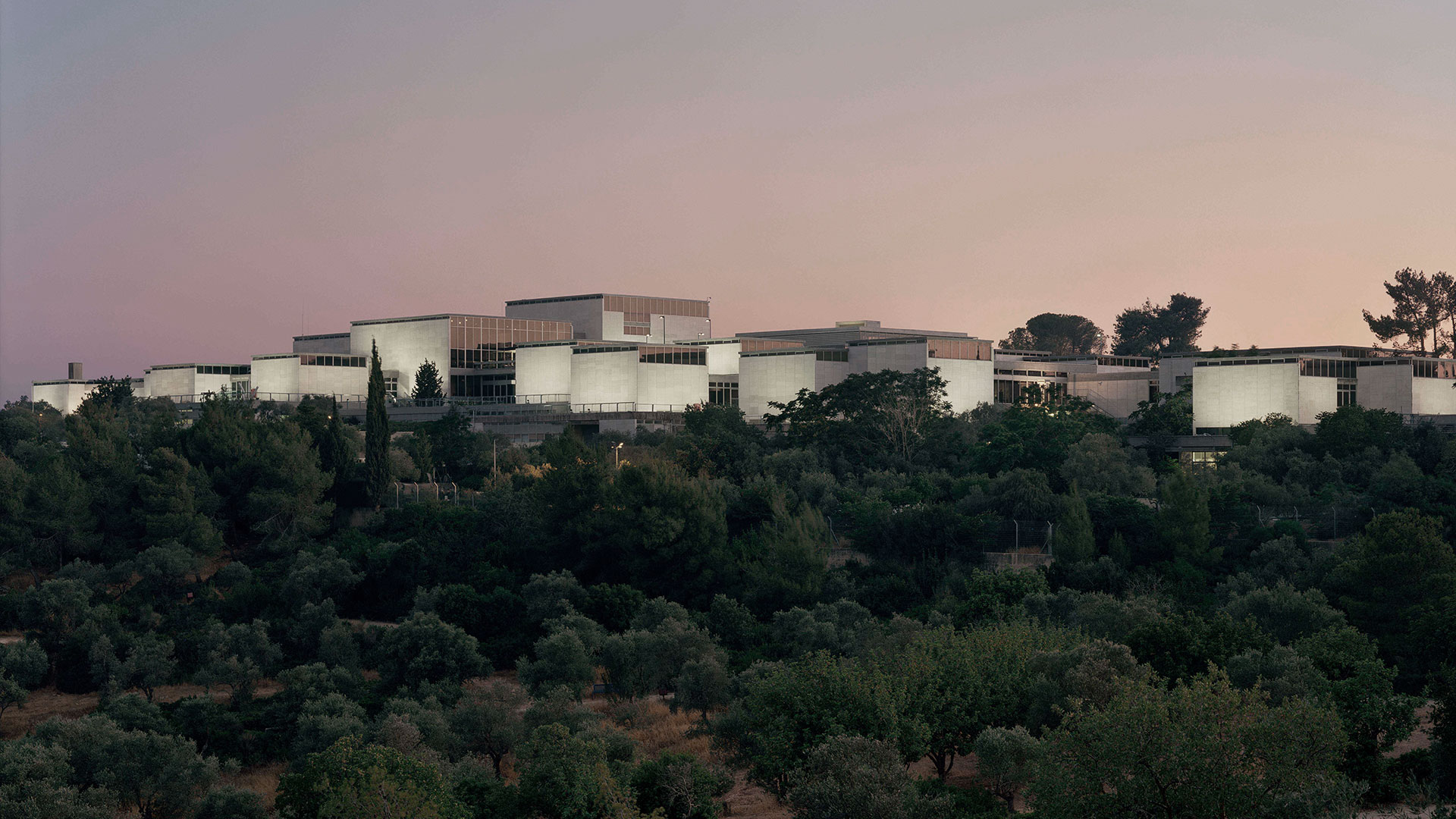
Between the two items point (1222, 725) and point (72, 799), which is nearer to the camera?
point (1222, 725)

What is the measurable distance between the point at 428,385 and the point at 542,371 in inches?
364

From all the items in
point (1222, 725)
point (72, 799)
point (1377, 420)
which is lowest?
point (72, 799)

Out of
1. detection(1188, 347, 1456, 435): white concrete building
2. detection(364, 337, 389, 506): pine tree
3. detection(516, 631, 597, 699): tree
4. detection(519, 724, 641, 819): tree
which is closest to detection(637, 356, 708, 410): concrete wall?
detection(364, 337, 389, 506): pine tree

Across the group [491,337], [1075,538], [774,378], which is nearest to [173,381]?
[491,337]

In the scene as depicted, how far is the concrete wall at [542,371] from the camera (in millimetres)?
96188

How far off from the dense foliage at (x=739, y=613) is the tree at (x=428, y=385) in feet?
50.1

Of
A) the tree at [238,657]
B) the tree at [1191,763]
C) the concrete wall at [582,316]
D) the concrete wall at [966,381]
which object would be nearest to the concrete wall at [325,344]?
the concrete wall at [582,316]

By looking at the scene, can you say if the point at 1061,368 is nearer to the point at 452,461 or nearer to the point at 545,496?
the point at 452,461

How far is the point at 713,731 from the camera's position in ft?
120

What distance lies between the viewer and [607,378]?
92500 millimetres

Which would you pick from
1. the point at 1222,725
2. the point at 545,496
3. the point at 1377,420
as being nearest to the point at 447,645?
the point at 545,496

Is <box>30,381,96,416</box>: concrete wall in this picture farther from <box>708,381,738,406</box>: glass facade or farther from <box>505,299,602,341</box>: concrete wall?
<box>708,381,738,406</box>: glass facade

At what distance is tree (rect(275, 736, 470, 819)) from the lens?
2717cm

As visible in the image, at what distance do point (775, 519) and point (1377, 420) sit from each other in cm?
3214
